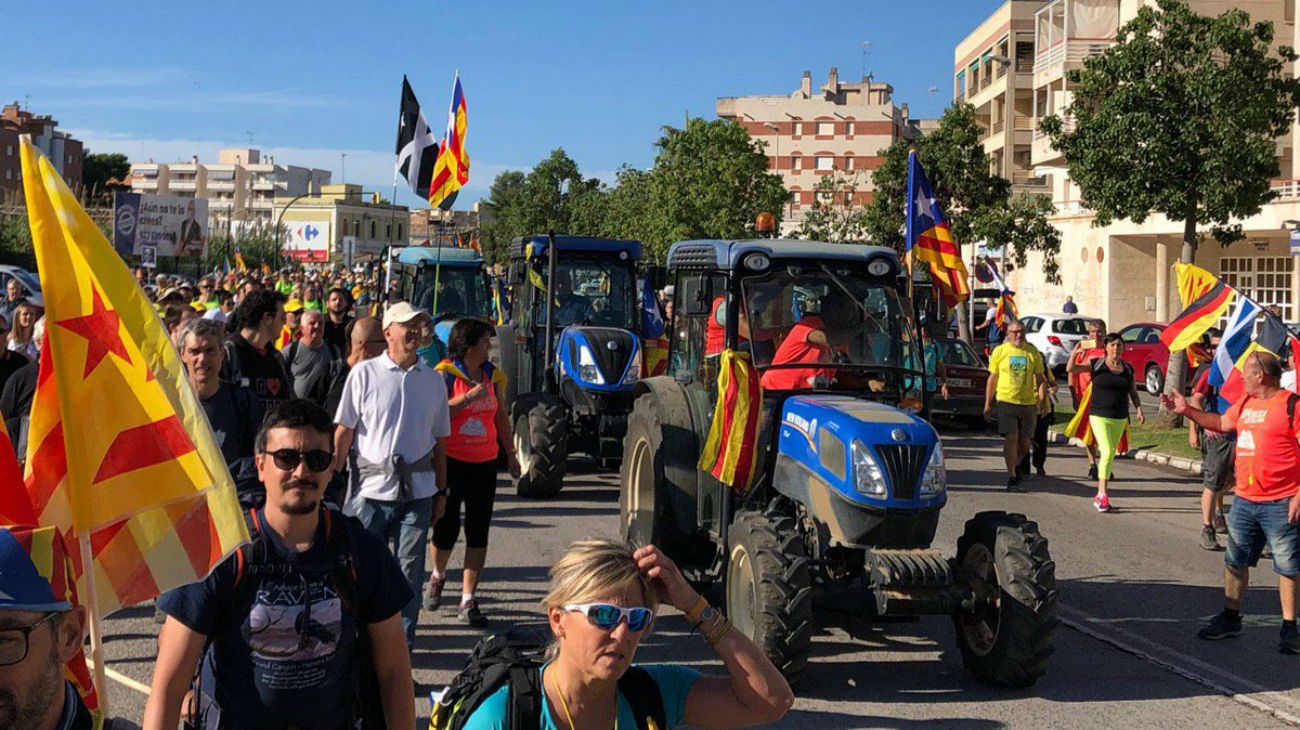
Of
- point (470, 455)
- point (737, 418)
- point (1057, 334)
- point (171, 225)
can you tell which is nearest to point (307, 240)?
point (171, 225)

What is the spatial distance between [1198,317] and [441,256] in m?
11.4

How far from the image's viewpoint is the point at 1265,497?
846 centimetres

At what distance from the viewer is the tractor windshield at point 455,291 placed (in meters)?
20.0

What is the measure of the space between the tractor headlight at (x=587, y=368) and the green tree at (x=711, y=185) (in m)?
29.0

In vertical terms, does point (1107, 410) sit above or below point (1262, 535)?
above

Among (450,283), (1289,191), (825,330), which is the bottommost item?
(825,330)

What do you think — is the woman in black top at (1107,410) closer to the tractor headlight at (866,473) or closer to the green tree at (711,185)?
the tractor headlight at (866,473)

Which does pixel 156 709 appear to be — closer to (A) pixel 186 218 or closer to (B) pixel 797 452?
(B) pixel 797 452

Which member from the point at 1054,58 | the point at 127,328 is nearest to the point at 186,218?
the point at 1054,58

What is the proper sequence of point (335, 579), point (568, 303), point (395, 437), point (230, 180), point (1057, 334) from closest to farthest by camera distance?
1. point (335, 579)
2. point (395, 437)
3. point (568, 303)
4. point (1057, 334)
5. point (230, 180)

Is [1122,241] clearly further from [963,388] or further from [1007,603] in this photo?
[1007,603]

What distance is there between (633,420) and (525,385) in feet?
21.7

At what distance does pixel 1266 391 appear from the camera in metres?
8.65

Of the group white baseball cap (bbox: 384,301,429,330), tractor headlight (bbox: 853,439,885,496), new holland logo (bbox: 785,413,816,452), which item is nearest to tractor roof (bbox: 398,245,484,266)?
new holland logo (bbox: 785,413,816,452)
